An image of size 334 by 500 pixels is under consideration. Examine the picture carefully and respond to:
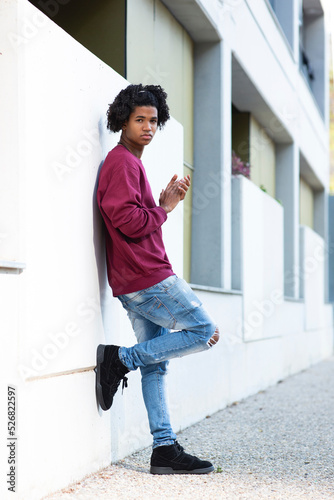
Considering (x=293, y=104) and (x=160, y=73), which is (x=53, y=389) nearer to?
(x=160, y=73)

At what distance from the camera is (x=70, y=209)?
4156mm

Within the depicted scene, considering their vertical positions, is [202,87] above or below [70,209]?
above

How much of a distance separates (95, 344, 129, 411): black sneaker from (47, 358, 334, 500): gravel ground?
1.48 feet

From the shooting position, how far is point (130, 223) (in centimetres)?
404

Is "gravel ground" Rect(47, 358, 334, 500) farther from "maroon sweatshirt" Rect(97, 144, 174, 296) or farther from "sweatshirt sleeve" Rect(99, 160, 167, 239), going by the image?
"sweatshirt sleeve" Rect(99, 160, 167, 239)

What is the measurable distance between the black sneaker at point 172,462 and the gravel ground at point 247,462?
0.15 feet

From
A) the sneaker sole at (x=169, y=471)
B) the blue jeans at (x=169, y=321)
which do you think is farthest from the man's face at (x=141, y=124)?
the sneaker sole at (x=169, y=471)

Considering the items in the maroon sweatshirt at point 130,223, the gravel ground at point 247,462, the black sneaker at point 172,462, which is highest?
the maroon sweatshirt at point 130,223

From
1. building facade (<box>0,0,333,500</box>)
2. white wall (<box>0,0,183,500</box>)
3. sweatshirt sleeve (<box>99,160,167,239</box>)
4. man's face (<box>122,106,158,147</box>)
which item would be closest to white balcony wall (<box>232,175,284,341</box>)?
building facade (<box>0,0,333,500</box>)

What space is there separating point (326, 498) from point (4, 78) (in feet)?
8.91

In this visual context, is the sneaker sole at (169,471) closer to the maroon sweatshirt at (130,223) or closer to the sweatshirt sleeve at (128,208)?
the maroon sweatshirt at (130,223)

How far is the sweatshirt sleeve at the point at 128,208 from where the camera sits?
4.04 m

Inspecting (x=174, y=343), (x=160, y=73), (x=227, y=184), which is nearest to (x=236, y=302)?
(x=227, y=184)

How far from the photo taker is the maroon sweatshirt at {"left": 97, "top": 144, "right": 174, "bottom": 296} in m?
4.07
